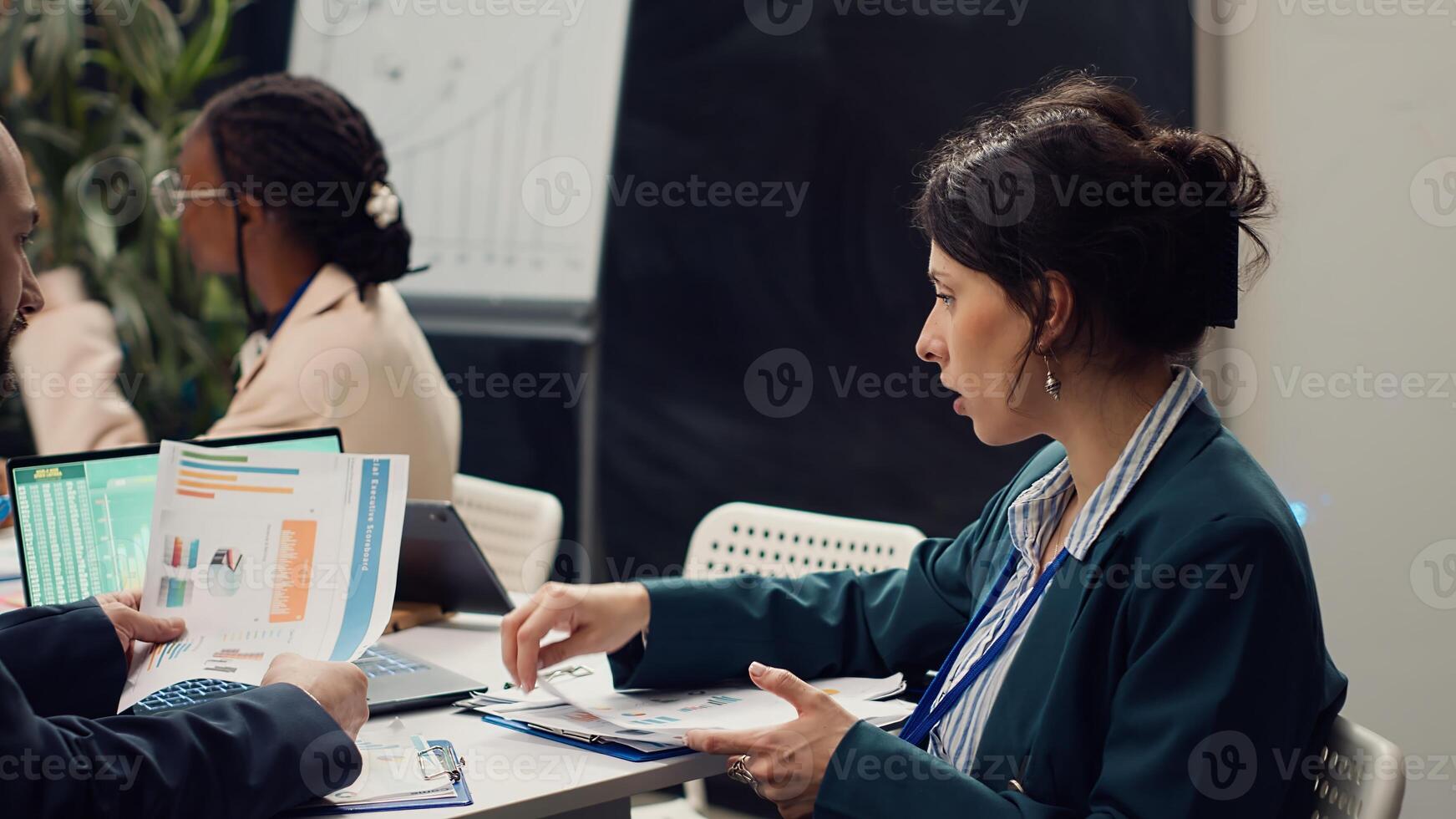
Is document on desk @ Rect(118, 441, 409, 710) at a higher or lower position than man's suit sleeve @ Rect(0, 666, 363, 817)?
higher

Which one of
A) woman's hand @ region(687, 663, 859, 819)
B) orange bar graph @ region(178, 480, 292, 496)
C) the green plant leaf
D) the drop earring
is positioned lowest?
woman's hand @ region(687, 663, 859, 819)

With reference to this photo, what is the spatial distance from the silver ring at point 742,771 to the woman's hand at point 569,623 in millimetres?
296

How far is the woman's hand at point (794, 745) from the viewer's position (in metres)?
1.32

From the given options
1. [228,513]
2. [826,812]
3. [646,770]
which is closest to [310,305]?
[228,513]

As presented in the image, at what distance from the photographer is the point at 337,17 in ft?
13.1

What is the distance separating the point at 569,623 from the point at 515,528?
1013 mm

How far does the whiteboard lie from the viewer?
3.46m

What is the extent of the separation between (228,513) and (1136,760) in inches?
42.2

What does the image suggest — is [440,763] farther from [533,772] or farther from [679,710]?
[679,710]

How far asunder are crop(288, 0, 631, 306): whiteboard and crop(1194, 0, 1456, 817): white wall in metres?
1.69

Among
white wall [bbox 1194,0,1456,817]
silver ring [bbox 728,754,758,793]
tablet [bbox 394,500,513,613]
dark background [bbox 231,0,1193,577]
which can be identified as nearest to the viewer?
silver ring [bbox 728,754,758,793]

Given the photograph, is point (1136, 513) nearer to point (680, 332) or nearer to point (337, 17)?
point (680, 332)

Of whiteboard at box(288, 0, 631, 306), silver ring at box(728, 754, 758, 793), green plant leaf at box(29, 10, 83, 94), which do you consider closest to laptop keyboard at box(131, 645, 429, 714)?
silver ring at box(728, 754, 758, 793)

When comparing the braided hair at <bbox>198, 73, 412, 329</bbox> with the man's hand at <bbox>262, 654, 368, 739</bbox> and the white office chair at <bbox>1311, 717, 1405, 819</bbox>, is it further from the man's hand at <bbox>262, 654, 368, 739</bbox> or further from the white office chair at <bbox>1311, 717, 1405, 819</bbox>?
the white office chair at <bbox>1311, 717, 1405, 819</bbox>
